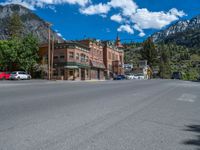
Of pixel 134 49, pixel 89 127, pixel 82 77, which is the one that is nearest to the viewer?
pixel 89 127

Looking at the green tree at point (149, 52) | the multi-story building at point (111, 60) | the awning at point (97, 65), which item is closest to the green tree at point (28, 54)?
the awning at point (97, 65)

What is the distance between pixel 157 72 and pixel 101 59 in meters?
62.5

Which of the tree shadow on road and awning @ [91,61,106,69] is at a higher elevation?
awning @ [91,61,106,69]

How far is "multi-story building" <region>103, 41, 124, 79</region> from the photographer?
227 feet

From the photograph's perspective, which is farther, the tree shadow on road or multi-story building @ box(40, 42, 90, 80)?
multi-story building @ box(40, 42, 90, 80)

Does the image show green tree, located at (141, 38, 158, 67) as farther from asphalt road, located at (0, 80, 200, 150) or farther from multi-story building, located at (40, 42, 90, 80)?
asphalt road, located at (0, 80, 200, 150)

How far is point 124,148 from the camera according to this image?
488 centimetres

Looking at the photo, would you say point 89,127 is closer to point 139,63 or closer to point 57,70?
point 57,70

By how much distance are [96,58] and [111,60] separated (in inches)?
389

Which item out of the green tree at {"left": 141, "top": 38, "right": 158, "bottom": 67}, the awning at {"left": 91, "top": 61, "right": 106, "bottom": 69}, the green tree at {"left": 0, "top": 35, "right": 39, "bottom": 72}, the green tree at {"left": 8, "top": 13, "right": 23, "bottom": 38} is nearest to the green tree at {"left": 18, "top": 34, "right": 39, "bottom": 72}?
the green tree at {"left": 0, "top": 35, "right": 39, "bottom": 72}

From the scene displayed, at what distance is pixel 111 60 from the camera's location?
72.9m

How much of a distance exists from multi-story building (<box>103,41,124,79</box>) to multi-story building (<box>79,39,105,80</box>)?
6.95 feet

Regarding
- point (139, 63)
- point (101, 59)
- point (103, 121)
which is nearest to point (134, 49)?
point (139, 63)

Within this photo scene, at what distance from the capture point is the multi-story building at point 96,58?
60425 millimetres
